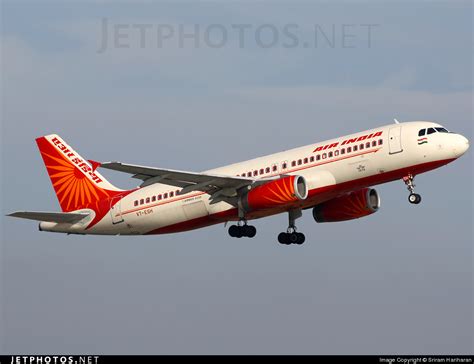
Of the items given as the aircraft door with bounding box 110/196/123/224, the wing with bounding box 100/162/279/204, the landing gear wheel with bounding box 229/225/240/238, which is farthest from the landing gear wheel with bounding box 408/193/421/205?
the aircraft door with bounding box 110/196/123/224

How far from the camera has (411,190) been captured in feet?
197

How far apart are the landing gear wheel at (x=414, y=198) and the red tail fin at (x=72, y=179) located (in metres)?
17.0

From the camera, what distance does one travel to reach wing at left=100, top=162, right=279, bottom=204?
58.6 metres

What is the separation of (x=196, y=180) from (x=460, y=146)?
13378 mm

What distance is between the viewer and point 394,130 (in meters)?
60.1

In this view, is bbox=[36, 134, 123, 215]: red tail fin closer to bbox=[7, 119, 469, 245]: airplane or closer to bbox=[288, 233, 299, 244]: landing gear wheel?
bbox=[7, 119, 469, 245]: airplane

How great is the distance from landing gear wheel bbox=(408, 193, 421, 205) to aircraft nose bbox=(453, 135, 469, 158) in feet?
9.19

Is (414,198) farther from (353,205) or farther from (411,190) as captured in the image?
(353,205)

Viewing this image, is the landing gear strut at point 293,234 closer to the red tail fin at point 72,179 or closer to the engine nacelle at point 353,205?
the engine nacelle at point 353,205

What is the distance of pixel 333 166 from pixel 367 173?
1781 mm

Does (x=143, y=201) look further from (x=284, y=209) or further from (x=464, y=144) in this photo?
(x=464, y=144)

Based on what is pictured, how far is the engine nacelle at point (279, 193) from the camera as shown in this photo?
59.7m

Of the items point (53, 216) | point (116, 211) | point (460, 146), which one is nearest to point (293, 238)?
point (116, 211)

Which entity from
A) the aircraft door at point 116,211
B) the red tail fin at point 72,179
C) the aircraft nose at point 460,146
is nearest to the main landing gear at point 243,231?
the aircraft door at point 116,211
